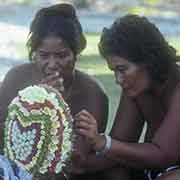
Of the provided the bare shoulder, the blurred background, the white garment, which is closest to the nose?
the bare shoulder

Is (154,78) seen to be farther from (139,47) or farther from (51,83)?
(51,83)

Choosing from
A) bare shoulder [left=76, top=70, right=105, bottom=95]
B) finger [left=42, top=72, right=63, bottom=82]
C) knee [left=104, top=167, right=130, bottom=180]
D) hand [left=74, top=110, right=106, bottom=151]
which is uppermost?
finger [left=42, top=72, right=63, bottom=82]

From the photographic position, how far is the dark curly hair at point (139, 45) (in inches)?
139

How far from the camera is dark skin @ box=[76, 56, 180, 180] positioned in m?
3.42

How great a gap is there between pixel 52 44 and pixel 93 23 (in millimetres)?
11909

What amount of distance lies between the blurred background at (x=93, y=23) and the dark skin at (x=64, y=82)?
10.0 feet

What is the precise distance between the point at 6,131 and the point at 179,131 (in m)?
0.83

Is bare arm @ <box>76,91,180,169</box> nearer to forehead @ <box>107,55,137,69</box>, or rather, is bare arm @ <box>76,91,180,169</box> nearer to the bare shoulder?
forehead @ <box>107,55,137,69</box>

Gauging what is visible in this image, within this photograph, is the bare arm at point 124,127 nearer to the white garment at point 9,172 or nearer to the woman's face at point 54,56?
the woman's face at point 54,56

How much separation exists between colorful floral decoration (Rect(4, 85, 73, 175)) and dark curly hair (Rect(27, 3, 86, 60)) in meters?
0.62

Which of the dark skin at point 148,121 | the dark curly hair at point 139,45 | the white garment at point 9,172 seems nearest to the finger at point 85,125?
the dark skin at point 148,121

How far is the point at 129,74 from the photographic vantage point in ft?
11.6

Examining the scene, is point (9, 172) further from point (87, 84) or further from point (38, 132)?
point (87, 84)

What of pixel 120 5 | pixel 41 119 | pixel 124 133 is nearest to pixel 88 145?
pixel 124 133
